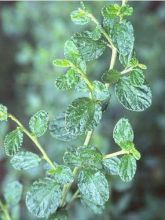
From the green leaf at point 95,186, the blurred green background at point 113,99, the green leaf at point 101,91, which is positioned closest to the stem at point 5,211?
the green leaf at point 95,186

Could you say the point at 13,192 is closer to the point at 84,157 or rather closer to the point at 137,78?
the point at 84,157

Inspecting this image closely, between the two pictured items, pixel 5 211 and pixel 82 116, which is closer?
pixel 82 116

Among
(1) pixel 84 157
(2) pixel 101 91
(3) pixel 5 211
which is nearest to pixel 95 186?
(1) pixel 84 157

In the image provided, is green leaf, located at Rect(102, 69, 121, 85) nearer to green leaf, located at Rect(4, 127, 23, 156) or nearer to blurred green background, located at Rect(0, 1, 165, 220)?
green leaf, located at Rect(4, 127, 23, 156)

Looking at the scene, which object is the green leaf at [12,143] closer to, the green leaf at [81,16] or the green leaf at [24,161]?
the green leaf at [24,161]

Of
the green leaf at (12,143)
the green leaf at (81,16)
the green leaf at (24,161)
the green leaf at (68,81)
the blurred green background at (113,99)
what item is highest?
the green leaf at (81,16)

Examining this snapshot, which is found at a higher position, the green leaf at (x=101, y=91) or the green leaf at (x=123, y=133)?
the green leaf at (x=101, y=91)

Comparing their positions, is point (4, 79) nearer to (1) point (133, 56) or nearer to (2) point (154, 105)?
(2) point (154, 105)
